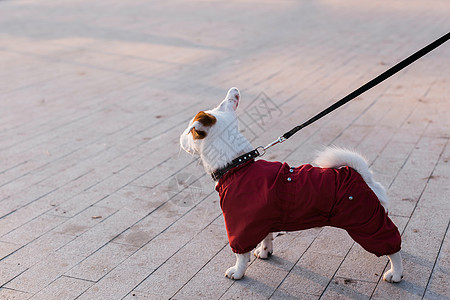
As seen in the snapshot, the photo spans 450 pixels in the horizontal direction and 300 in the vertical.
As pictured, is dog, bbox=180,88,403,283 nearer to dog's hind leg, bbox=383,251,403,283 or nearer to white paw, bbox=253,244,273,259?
dog's hind leg, bbox=383,251,403,283

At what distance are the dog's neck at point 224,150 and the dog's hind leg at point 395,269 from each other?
3.45 feet

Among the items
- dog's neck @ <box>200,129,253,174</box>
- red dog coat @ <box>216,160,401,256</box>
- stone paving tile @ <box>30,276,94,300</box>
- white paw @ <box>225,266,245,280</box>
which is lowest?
white paw @ <box>225,266,245,280</box>

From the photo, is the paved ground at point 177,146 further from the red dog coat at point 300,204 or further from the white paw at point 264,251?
the red dog coat at point 300,204

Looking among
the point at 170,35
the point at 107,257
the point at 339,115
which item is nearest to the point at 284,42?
the point at 170,35

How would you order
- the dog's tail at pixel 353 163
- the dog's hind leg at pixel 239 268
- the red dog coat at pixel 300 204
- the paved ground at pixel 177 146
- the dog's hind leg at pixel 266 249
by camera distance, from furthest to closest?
the dog's hind leg at pixel 266 249, the paved ground at pixel 177 146, the dog's hind leg at pixel 239 268, the dog's tail at pixel 353 163, the red dog coat at pixel 300 204

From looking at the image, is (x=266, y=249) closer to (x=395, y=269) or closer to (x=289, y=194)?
(x=289, y=194)

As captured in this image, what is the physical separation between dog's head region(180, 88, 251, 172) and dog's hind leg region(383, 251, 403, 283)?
3.46ft

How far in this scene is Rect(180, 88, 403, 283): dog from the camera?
3.09 metres

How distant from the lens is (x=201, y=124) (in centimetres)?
312

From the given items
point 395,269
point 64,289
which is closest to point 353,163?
point 395,269

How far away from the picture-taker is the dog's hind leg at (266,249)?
3594 millimetres

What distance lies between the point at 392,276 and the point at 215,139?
4.31ft

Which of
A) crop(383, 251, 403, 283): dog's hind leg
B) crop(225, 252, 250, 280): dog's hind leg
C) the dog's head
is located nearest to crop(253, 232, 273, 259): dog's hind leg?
crop(225, 252, 250, 280): dog's hind leg

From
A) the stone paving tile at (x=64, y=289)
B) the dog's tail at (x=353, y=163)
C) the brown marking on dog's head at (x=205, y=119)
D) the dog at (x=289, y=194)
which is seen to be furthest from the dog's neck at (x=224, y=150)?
the stone paving tile at (x=64, y=289)
